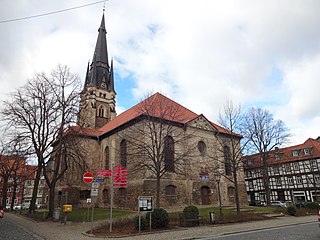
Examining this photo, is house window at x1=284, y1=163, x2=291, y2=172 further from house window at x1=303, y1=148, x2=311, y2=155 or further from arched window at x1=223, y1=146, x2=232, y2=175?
arched window at x1=223, y1=146, x2=232, y2=175

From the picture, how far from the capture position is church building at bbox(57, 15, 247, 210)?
A: 67.9ft

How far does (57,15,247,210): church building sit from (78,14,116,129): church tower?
1103 cm

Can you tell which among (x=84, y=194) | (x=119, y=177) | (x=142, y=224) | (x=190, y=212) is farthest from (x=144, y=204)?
(x=84, y=194)

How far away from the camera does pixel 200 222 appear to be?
15789 millimetres

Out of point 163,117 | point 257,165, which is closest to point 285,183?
point 257,165

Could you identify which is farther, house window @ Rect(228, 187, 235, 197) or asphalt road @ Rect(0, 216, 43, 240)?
house window @ Rect(228, 187, 235, 197)

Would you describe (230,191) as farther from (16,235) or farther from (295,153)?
(16,235)

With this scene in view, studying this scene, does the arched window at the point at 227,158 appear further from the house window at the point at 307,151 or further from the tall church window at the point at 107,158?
the house window at the point at 307,151

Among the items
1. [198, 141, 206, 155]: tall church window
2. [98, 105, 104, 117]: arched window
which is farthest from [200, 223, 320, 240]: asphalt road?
[98, 105, 104, 117]: arched window

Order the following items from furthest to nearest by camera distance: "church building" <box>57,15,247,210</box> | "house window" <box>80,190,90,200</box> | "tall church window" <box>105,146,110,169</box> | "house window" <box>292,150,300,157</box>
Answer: "house window" <box>292,150,300,157</box>
"house window" <box>80,190,90,200</box>
"tall church window" <box>105,146,110,169</box>
"church building" <box>57,15,247,210</box>

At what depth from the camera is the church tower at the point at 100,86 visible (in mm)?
46500

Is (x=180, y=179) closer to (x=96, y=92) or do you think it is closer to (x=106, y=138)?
(x=106, y=138)

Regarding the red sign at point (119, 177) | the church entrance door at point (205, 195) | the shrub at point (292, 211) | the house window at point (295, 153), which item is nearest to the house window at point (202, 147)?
the church entrance door at point (205, 195)

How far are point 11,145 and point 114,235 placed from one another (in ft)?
43.0
